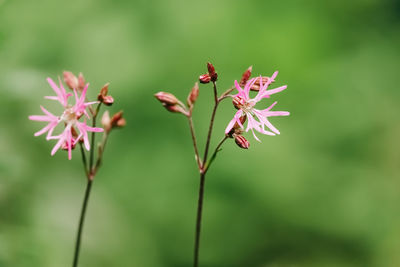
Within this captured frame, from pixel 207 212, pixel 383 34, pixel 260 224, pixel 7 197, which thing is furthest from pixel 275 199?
pixel 383 34

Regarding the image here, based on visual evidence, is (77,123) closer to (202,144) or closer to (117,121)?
(117,121)

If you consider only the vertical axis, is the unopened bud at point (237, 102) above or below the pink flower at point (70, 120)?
above

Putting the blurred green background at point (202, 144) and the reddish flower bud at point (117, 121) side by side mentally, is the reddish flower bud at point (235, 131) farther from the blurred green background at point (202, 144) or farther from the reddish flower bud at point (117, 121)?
the blurred green background at point (202, 144)

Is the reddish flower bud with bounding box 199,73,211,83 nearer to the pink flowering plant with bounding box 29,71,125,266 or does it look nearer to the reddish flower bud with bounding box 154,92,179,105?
the reddish flower bud with bounding box 154,92,179,105

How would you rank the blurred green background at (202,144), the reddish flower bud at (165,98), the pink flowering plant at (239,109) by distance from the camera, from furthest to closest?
the blurred green background at (202,144)
the reddish flower bud at (165,98)
the pink flowering plant at (239,109)

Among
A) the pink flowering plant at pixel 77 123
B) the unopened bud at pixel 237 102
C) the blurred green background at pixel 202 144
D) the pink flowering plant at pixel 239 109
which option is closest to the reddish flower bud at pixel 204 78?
the pink flowering plant at pixel 239 109

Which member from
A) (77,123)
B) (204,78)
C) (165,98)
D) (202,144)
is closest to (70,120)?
(77,123)

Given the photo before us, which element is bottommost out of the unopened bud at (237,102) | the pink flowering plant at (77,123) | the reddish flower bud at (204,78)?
the pink flowering plant at (77,123)

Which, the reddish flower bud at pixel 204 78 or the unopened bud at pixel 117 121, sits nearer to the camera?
the reddish flower bud at pixel 204 78
